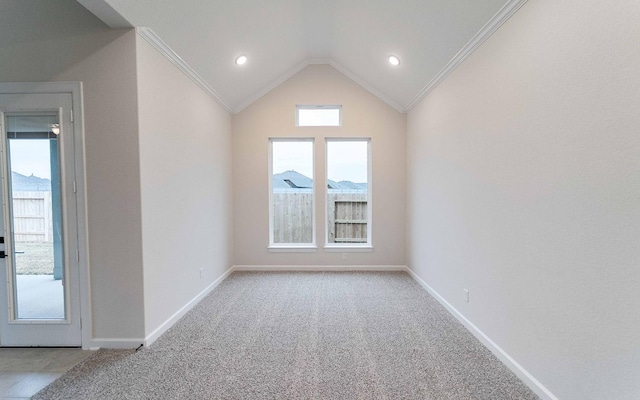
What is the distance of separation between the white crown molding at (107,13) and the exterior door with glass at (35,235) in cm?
85

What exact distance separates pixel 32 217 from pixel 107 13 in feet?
5.93

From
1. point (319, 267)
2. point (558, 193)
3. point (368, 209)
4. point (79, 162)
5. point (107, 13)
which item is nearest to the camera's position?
point (558, 193)

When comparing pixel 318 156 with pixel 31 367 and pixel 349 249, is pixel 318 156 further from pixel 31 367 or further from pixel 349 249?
pixel 31 367

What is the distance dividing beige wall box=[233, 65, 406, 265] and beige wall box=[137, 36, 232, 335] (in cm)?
66

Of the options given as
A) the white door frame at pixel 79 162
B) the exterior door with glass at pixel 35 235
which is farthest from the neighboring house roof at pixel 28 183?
the white door frame at pixel 79 162

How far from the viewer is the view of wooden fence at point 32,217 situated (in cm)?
252

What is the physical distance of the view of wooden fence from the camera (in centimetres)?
252

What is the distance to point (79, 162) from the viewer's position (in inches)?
96.2

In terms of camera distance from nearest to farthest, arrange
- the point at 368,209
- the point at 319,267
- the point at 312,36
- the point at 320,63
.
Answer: the point at 312,36, the point at 320,63, the point at 319,267, the point at 368,209

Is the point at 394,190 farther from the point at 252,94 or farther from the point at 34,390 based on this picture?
the point at 34,390

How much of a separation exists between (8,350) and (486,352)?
400cm

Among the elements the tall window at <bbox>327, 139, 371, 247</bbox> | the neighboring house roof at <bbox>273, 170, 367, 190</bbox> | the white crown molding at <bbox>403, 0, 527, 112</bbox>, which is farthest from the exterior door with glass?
the white crown molding at <bbox>403, 0, 527, 112</bbox>

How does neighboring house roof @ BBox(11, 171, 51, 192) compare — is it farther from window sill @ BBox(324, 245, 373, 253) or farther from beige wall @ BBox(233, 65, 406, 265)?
window sill @ BBox(324, 245, 373, 253)

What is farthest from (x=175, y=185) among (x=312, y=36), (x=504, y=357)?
(x=504, y=357)
